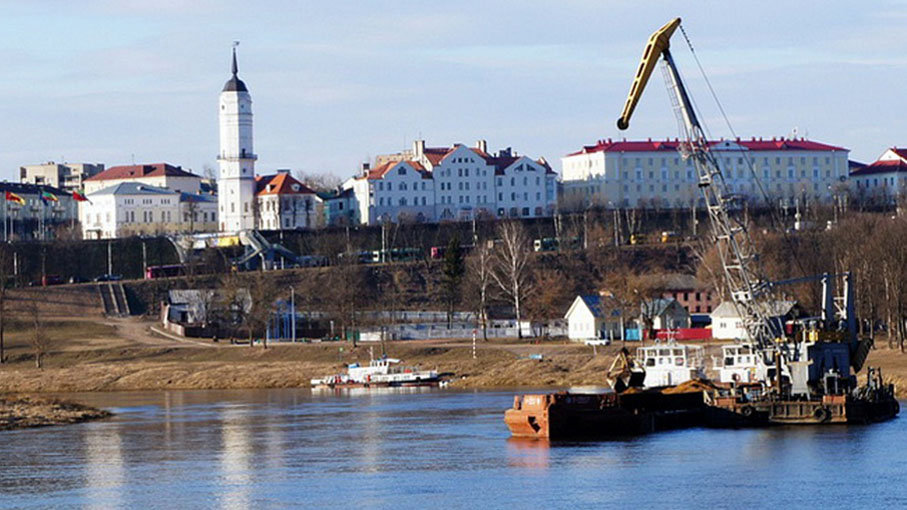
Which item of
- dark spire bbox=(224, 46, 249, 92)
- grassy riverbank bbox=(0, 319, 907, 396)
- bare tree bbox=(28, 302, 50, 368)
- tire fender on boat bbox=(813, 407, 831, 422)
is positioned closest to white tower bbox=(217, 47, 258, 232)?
dark spire bbox=(224, 46, 249, 92)

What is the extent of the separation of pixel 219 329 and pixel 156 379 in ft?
72.6

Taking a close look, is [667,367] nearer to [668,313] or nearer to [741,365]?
[741,365]

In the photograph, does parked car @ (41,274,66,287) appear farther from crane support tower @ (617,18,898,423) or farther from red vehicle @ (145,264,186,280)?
crane support tower @ (617,18,898,423)

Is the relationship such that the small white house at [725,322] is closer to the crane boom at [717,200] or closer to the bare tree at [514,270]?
the bare tree at [514,270]

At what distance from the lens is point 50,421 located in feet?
254

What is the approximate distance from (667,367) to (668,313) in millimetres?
49668

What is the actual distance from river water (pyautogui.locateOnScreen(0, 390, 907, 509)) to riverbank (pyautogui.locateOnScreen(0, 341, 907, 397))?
72.2 ft

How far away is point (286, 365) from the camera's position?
351 ft

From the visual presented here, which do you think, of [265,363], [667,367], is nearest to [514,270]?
[265,363]

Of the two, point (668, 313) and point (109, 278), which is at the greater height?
point (109, 278)

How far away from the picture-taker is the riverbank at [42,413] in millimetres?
76250

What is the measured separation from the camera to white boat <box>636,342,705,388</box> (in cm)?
7594

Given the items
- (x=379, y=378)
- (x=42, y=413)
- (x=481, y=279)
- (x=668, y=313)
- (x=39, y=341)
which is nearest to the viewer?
(x=42, y=413)

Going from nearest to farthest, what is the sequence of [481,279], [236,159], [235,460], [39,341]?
[235,460] < [39,341] < [481,279] < [236,159]
